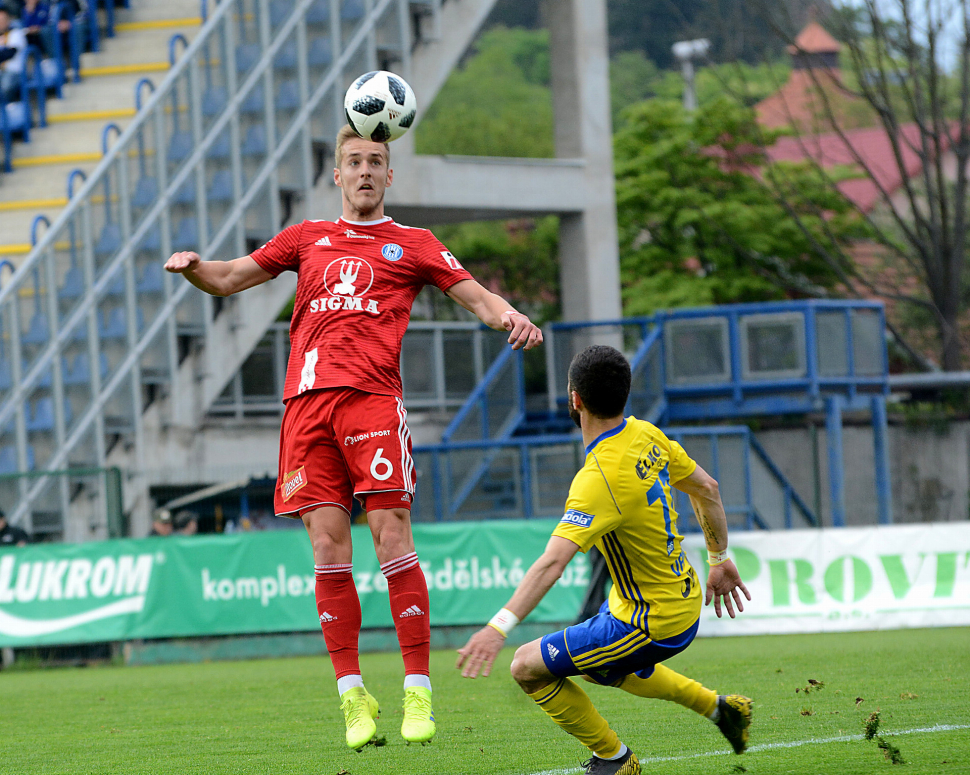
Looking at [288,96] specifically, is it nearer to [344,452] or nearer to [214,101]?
[214,101]

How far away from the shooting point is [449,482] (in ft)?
64.3

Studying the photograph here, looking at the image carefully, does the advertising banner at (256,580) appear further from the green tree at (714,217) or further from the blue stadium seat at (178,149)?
the green tree at (714,217)

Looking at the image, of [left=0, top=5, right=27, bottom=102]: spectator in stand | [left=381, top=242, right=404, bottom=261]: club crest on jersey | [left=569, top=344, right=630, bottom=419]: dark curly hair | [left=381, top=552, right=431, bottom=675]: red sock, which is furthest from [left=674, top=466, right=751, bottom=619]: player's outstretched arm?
[left=0, top=5, right=27, bottom=102]: spectator in stand

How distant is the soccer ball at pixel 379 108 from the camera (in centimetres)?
654

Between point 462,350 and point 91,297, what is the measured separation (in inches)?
352

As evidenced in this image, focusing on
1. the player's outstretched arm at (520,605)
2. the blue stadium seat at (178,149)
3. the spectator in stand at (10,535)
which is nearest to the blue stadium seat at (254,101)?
the blue stadium seat at (178,149)

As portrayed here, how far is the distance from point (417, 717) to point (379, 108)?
2791 millimetres

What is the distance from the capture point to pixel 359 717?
19.4ft

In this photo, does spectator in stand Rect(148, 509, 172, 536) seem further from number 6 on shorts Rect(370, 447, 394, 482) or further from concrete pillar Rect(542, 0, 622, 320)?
number 6 on shorts Rect(370, 447, 394, 482)

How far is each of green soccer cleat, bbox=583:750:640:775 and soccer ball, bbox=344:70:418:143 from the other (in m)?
2.97

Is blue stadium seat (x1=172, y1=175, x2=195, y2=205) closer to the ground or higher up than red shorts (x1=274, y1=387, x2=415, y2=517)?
higher up

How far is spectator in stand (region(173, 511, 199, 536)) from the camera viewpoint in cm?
1737

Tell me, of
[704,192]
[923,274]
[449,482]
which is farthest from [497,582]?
[704,192]

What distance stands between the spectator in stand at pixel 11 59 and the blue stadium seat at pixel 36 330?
6149mm
